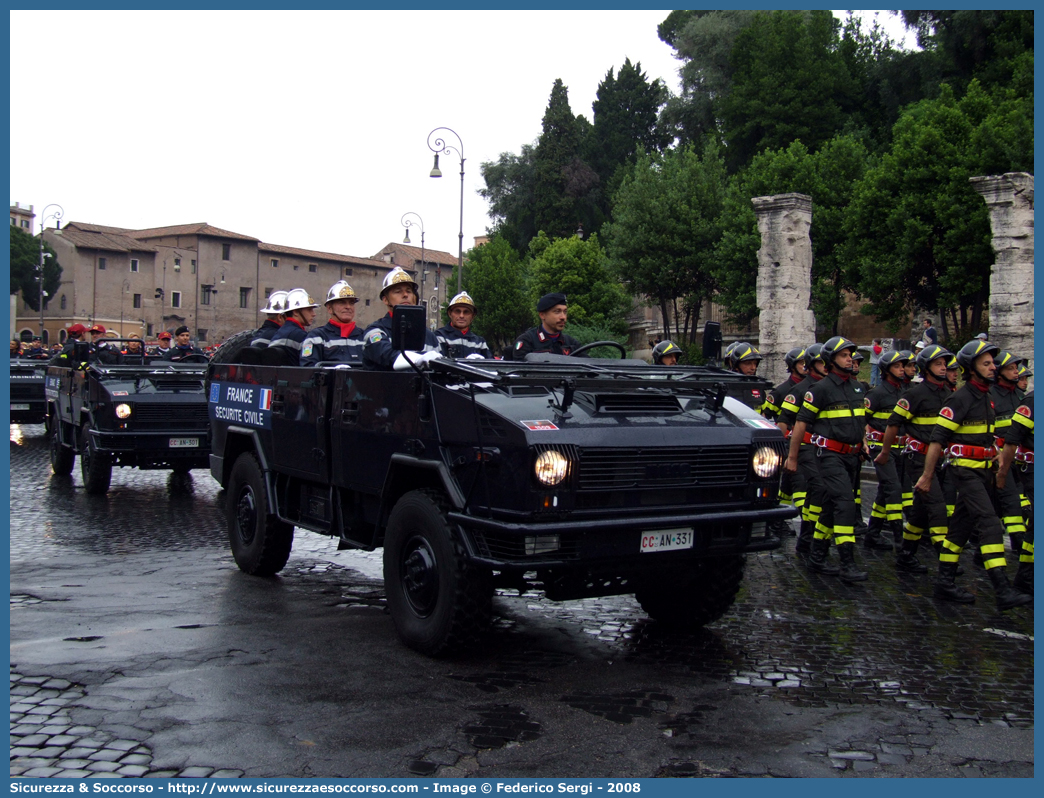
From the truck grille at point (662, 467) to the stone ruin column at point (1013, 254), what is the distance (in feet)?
60.6

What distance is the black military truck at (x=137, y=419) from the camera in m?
12.9

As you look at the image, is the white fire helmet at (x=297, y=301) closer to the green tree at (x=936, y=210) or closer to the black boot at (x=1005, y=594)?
the black boot at (x=1005, y=594)

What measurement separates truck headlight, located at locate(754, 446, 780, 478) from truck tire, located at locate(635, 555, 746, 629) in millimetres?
535

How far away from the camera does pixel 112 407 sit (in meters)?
12.9

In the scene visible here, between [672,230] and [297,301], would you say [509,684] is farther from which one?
[672,230]

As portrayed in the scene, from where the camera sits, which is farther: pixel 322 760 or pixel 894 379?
pixel 894 379

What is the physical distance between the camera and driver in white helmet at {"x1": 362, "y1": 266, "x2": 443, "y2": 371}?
20.6 feet

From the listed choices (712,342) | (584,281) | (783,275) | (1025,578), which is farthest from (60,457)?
(584,281)

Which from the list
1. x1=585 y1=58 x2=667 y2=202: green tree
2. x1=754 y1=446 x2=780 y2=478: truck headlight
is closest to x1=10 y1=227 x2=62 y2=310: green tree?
x1=585 y1=58 x2=667 y2=202: green tree

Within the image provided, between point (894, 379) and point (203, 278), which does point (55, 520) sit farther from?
point (203, 278)

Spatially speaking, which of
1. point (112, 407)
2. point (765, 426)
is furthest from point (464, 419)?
point (112, 407)

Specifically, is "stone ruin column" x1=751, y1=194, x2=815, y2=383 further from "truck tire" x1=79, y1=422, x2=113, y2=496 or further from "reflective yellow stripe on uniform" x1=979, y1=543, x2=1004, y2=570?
"reflective yellow stripe on uniform" x1=979, y1=543, x2=1004, y2=570

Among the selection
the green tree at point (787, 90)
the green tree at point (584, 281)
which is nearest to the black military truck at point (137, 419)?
the green tree at point (584, 281)
